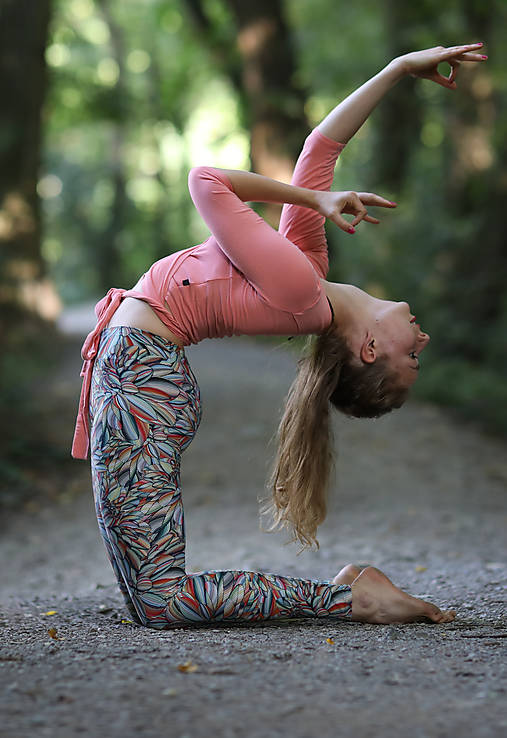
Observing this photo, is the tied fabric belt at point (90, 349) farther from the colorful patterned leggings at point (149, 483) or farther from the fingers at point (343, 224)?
the fingers at point (343, 224)

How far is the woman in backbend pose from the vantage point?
3170 millimetres

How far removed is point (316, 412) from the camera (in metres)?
3.58

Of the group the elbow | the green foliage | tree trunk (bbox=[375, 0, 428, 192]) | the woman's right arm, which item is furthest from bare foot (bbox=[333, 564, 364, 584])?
tree trunk (bbox=[375, 0, 428, 192])

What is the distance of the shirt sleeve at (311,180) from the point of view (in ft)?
11.4

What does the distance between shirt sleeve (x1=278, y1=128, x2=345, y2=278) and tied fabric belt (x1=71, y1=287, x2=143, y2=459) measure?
2.10 ft

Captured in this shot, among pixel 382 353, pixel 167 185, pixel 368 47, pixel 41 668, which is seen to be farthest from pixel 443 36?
pixel 167 185

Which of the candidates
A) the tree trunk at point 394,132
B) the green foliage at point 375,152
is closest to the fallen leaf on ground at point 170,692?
the green foliage at point 375,152

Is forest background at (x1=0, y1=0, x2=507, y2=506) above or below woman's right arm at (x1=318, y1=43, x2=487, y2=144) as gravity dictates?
above

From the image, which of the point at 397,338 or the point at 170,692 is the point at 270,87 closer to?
the point at 397,338

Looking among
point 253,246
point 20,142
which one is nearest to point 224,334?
point 253,246

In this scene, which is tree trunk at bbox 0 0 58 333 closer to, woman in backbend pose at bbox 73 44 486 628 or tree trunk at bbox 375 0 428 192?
tree trunk at bbox 375 0 428 192

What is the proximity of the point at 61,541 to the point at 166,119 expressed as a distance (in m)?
24.7

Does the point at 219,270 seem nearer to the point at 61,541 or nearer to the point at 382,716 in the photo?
the point at 382,716

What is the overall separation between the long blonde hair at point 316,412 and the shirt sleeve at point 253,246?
395 mm
